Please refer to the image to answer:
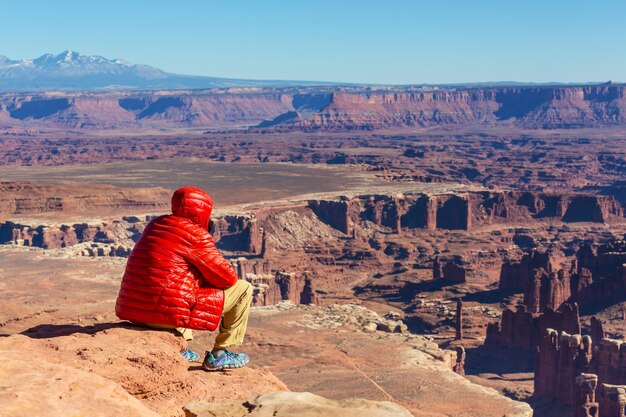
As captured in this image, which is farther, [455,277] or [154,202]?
[154,202]

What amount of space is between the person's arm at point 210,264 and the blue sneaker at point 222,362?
124 centimetres

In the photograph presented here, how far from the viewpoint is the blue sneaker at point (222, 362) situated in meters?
12.4

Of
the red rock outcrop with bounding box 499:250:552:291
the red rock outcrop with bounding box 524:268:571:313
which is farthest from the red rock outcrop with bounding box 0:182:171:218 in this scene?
the red rock outcrop with bounding box 524:268:571:313

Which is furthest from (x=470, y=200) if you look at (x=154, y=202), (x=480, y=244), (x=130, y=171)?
(x=130, y=171)

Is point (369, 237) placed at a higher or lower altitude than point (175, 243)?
lower

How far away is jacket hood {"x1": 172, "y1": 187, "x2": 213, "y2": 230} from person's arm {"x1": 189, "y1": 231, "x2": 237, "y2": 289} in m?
0.23

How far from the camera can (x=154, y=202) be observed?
103750 mm

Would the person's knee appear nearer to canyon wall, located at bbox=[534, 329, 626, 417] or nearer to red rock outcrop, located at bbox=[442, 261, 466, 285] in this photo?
canyon wall, located at bbox=[534, 329, 626, 417]

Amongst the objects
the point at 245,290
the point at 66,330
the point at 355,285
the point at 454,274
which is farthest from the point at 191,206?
the point at 355,285

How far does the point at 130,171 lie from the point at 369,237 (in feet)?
198

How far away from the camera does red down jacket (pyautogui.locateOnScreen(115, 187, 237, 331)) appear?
11312 mm

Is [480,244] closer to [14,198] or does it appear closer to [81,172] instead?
[14,198]

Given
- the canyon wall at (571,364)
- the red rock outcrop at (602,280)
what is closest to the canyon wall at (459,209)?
the red rock outcrop at (602,280)

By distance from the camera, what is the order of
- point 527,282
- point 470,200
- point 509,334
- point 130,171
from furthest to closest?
point 130,171, point 470,200, point 527,282, point 509,334
